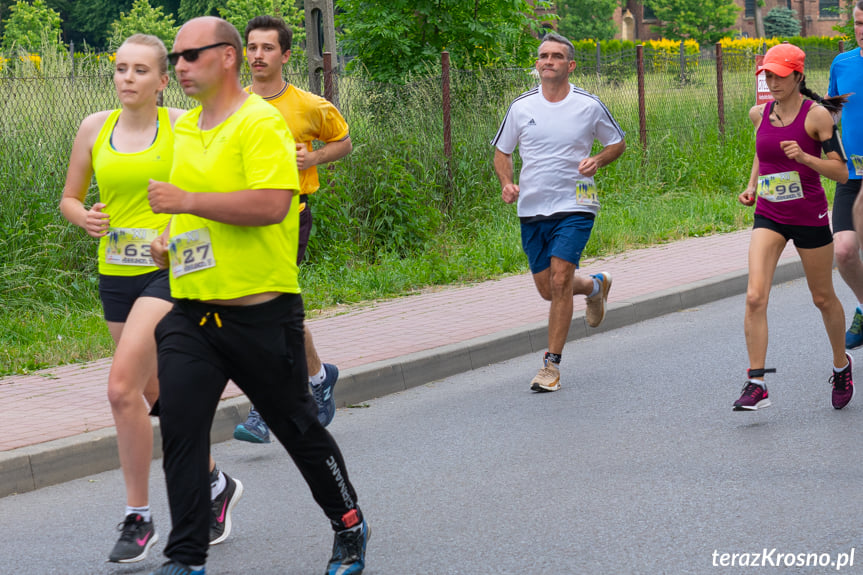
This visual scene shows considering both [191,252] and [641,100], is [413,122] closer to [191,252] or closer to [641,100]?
[641,100]

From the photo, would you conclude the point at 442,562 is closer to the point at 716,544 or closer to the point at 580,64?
the point at 716,544

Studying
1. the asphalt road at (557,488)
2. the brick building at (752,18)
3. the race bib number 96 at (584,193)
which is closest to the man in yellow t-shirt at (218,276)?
the asphalt road at (557,488)

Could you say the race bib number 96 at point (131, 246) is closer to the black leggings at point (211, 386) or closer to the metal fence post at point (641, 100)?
the black leggings at point (211, 386)

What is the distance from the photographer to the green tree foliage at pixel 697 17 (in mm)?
71625

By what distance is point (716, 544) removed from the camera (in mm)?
4375

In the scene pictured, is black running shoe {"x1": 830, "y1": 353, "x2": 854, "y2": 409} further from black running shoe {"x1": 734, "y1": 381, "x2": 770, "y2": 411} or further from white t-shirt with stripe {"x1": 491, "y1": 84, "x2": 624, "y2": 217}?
white t-shirt with stripe {"x1": 491, "y1": 84, "x2": 624, "y2": 217}

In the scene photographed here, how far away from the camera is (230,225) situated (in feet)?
12.2

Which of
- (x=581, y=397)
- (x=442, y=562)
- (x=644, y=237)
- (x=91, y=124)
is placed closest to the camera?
(x=442, y=562)

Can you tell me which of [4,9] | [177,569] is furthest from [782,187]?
[4,9]

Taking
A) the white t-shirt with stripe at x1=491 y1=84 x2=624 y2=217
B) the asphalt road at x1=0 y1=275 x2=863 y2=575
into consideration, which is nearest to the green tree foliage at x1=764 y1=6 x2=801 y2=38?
the white t-shirt with stripe at x1=491 y1=84 x2=624 y2=217

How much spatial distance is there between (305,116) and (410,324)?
3345 millimetres

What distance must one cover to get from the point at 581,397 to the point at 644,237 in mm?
6817

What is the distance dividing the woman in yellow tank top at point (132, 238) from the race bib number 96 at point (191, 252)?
0.63 m

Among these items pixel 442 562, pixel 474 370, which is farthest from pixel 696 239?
pixel 442 562
